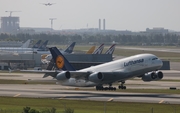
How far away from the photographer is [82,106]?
204 feet

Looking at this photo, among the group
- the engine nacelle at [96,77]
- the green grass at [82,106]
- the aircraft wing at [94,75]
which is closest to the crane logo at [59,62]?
the aircraft wing at [94,75]

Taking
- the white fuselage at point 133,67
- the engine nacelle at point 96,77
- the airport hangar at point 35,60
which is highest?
the white fuselage at point 133,67

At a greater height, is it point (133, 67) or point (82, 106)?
point (133, 67)

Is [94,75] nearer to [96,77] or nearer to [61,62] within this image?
[96,77]

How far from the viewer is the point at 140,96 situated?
72.8 meters

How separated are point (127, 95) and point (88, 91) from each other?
8507 mm

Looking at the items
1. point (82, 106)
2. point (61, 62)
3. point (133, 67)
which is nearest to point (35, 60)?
point (61, 62)

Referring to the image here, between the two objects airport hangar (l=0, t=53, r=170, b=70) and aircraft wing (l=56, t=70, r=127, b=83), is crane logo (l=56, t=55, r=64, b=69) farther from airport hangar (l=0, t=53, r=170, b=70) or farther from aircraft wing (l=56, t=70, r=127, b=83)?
airport hangar (l=0, t=53, r=170, b=70)

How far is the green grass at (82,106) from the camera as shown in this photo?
58125mm

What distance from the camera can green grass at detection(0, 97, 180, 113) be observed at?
58.1 metres

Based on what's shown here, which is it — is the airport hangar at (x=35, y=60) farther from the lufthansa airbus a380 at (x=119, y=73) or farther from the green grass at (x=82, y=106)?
the green grass at (x=82, y=106)

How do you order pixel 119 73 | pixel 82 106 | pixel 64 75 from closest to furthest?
pixel 82 106 → pixel 64 75 → pixel 119 73

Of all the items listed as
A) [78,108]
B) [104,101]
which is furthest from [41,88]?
[78,108]

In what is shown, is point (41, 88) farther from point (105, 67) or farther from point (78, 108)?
point (78, 108)
